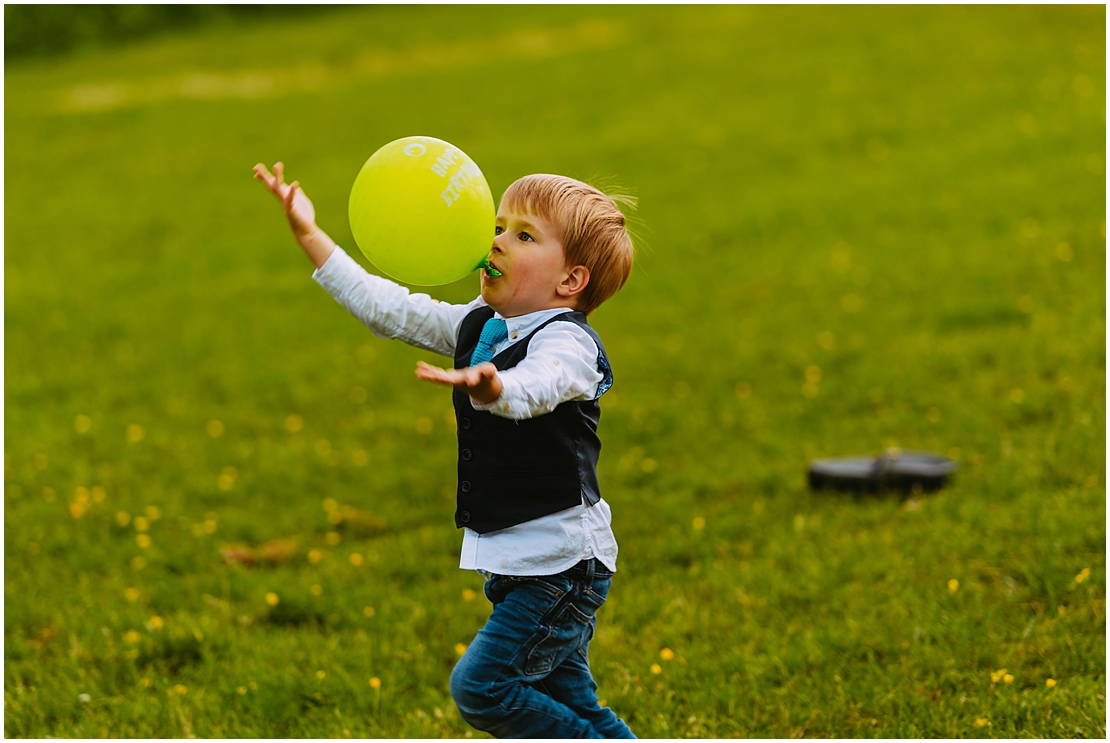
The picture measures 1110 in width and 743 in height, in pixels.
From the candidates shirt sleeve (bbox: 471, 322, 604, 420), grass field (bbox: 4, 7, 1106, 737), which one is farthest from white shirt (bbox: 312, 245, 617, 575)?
Result: grass field (bbox: 4, 7, 1106, 737)

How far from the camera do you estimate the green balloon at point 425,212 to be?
336 cm

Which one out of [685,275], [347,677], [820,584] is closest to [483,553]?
[347,677]

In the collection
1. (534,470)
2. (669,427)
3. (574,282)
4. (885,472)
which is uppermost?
(574,282)

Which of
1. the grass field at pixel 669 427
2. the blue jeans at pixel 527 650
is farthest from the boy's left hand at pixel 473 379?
the grass field at pixel 669 427

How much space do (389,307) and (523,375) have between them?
907 mm

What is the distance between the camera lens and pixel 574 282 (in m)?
3.48

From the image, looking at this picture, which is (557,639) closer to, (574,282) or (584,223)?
(574,282)

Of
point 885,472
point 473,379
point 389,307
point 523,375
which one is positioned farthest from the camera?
point 885,472

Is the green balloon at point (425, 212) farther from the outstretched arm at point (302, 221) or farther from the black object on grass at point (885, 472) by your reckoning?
the black object on grass at point (885, 472)

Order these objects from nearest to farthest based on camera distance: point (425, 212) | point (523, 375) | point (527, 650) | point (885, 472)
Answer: point (523, 375) → point (425, 212) → point (527, 650) → point (885, 472)

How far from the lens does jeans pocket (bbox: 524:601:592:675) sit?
3488mm

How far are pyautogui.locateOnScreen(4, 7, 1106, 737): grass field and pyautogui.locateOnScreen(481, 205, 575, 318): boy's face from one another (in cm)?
65

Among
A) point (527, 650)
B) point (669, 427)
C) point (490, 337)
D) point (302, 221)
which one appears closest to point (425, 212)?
point (490, 337)

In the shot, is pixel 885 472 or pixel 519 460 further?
pixel 885 472
